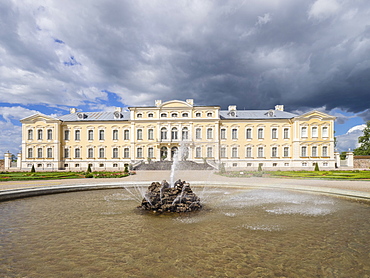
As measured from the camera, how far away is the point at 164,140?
3831cm

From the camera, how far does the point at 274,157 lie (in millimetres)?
38156

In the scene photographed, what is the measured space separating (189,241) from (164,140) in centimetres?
3313

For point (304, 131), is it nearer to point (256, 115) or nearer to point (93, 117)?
point (256, 115)

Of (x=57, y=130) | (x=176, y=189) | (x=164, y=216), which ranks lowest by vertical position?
(x=164, y=216)

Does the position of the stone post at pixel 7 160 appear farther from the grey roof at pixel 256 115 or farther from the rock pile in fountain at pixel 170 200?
the rock pile in fountain at pixel 170 200

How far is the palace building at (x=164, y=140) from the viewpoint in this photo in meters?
38.2

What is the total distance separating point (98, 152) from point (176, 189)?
113 feet

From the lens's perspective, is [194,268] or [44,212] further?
[44,212]

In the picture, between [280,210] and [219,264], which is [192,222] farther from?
[280,210]

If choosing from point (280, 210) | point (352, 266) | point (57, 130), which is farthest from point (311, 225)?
point (57, 130)

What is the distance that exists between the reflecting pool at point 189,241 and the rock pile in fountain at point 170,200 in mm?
503

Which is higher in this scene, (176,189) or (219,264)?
(176,189)

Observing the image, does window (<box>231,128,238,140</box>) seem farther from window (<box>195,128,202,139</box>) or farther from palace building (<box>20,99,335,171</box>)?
window (<box>195,128,202,139</box>)

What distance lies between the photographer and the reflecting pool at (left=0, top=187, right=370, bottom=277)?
4129mm
